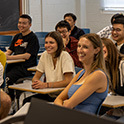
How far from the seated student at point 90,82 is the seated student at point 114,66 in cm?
30

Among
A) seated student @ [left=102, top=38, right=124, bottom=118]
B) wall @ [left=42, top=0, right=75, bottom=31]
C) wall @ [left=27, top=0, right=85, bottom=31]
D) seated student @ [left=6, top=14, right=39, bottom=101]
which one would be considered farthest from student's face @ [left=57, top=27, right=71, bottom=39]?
wall @ [left=42, top=0, right=75, bottom=31]

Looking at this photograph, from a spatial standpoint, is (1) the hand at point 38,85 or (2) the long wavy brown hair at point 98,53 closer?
(2) the long wavy brown hair at point 98,53

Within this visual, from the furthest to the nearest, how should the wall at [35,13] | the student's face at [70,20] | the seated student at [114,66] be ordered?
1. the wall at [35,13]
2. the student's face at [70,20]
3. the seated student at [114,66]

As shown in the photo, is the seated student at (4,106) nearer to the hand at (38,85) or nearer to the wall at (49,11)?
the hand at (38,85)

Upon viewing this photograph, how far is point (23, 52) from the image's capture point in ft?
15.2

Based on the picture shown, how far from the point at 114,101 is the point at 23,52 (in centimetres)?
248

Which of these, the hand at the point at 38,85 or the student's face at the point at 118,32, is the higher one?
the student's face at the point at 118,32

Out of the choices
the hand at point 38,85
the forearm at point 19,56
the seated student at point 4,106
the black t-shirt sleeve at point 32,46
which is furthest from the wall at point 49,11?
the seated student at point 4,106

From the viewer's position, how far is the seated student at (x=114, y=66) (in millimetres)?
2477

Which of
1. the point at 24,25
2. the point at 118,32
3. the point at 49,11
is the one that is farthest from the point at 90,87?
the point at 49,11

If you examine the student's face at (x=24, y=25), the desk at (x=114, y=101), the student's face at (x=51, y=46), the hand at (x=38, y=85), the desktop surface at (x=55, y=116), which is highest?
the student's face at (x=24, y=25)

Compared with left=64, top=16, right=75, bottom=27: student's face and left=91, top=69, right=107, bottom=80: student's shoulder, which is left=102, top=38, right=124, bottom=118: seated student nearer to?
left=91, top=69, right=107, bottom=80: student's shoulder

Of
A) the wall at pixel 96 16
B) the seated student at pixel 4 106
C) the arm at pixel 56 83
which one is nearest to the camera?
the seated student at pixel 4 106

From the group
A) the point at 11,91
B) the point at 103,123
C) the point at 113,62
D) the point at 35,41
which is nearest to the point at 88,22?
the point at 35,41
